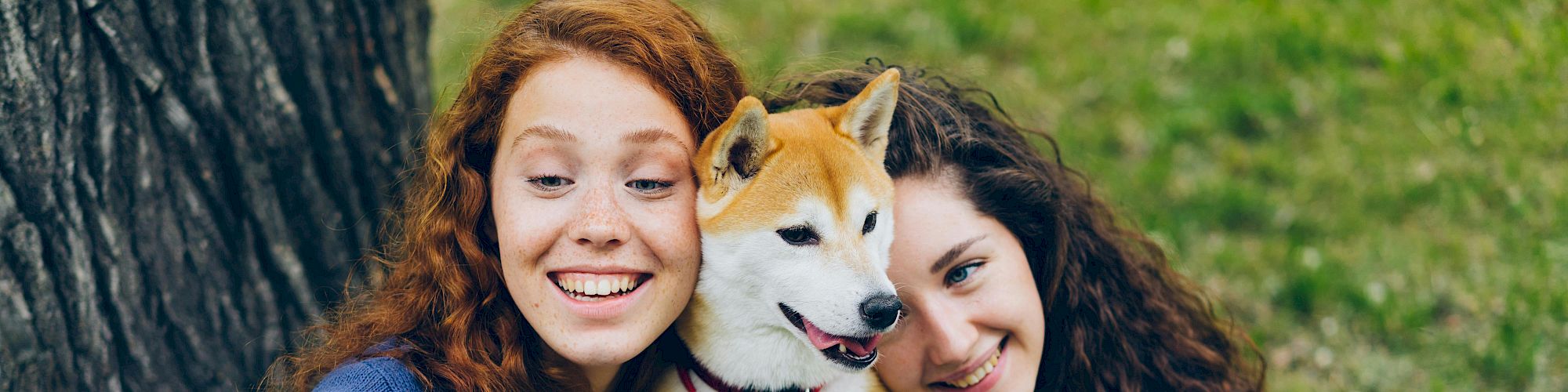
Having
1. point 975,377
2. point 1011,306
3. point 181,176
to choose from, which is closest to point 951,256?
point 1011,306

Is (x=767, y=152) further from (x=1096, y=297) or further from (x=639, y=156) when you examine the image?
(x=1096, y=297)

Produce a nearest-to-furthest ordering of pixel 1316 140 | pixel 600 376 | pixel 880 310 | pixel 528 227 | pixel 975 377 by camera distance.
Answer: pixel 880 310 < pixel 528 227 < pixel 600 376 < pixel 975 377 < pixel 1316 140

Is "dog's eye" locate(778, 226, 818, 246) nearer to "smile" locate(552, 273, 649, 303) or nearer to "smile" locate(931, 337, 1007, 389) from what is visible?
"smile" locate(552, 273, 649, 303)

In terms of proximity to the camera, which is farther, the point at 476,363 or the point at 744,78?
the point at 744,78

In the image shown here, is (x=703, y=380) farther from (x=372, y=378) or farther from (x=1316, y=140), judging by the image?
(x=1316, y=140)

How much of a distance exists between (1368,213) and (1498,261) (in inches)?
21.2

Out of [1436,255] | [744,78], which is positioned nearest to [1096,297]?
[744,78]

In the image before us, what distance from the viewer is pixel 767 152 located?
2523 mm

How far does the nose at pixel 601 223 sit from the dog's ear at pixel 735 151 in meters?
0.23

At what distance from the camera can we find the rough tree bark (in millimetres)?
2639

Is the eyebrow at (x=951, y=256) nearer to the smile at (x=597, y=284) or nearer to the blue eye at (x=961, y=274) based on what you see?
the blue eye at (x=961, y=274)

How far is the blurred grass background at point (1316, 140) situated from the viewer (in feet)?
14.4

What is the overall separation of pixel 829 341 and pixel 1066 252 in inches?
43.9

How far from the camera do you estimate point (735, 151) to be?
2.50 meters
